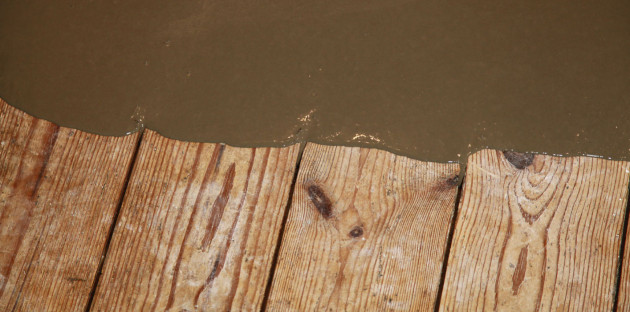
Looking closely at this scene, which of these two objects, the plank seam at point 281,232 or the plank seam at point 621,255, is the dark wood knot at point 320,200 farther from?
the plank seam at point 621,255

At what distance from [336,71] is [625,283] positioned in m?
0.83

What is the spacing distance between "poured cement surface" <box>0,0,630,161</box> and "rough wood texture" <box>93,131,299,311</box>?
0.06 metres

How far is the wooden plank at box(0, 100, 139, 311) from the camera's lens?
1.08 m

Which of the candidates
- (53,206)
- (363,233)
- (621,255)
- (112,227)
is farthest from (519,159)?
(53,206)

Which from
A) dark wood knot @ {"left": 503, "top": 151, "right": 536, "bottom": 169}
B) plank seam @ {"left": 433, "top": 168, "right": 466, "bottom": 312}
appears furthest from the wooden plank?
dark wood knot @ {"left": 503, "top": 151, "right": 536, "bottom": 169}

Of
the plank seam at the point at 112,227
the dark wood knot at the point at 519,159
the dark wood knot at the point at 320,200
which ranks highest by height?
the dark wood knot at the point at 519,159

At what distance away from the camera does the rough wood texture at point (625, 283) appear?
1.03m

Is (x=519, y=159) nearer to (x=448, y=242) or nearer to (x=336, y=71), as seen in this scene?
(x=448, y=242)

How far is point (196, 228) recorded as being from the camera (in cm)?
109

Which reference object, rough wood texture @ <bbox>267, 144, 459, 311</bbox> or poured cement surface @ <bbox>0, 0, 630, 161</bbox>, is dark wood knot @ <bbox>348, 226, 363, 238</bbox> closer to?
rough wood texture @ <bbox>267, 144, 459, 311</bbox>

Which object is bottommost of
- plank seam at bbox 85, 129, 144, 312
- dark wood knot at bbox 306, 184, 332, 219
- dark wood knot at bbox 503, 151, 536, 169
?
plank seam at bbox 85, 129, 144, 312

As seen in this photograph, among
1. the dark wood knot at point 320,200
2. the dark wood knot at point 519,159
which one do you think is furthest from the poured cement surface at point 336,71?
the dark wood knot at point 320,200

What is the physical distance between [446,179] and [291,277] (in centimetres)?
43

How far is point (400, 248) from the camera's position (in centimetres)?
107
